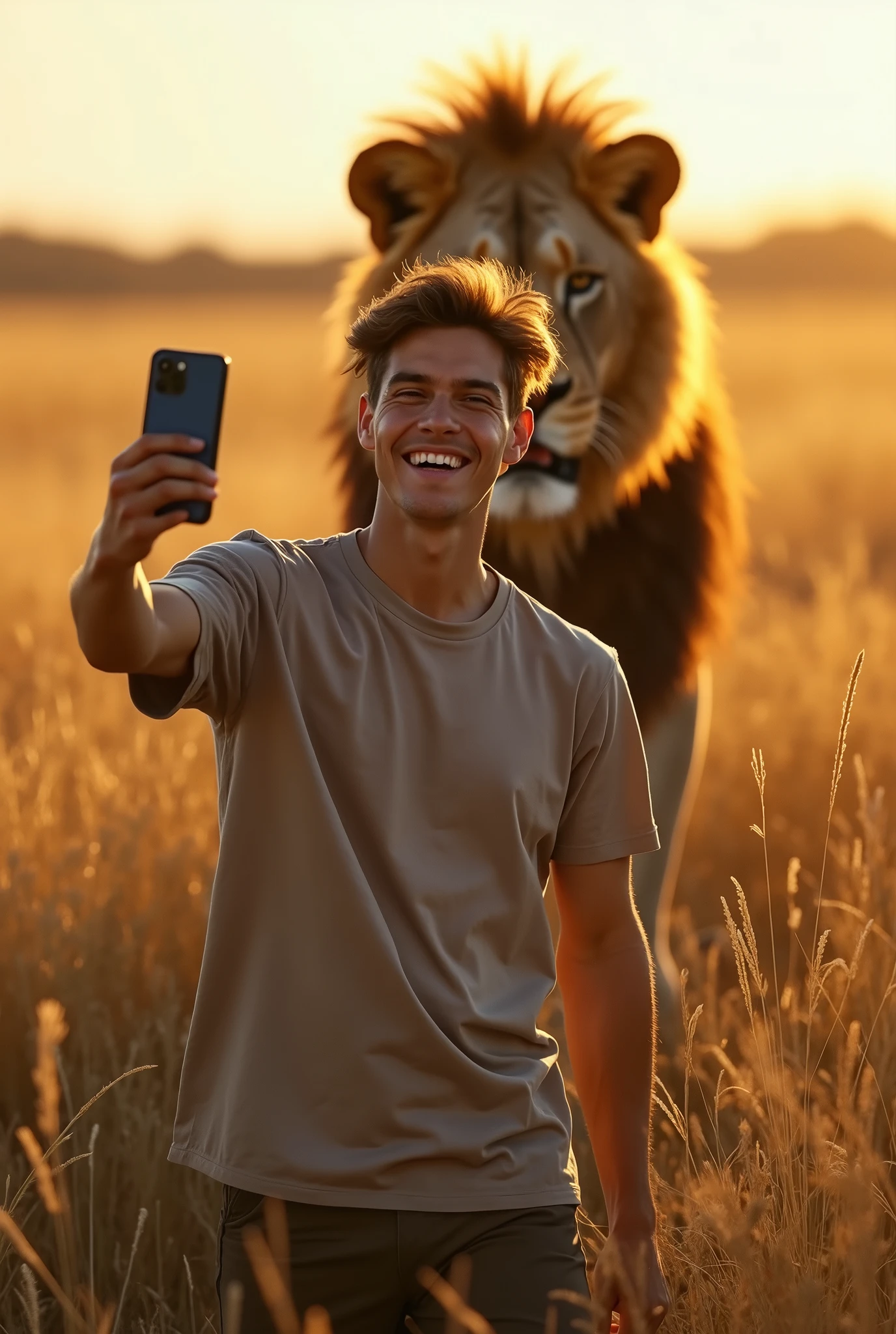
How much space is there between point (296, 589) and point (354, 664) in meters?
0.13

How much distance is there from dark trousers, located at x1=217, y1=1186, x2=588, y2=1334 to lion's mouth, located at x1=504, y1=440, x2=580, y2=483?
2.05 m

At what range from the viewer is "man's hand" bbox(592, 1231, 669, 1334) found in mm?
2223

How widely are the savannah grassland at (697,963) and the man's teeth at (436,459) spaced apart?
84cm

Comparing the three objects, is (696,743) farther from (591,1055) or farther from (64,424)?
(64,424)

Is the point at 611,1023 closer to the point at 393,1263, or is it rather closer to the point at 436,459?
the point at 393,1263

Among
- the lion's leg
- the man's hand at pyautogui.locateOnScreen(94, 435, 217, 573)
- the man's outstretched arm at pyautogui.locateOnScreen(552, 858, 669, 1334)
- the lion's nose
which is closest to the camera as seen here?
the man's hand at pyautogui.locateOnScreen(94, 435, 217, 573)

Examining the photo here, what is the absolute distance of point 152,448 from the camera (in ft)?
5.78

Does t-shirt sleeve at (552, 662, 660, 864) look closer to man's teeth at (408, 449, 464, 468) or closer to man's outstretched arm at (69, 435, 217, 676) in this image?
man's teeth at (408, 449, 464, 468)

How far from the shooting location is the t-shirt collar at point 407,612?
232 centimetres

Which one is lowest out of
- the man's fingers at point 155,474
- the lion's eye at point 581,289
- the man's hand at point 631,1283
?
the man's hand at point 631,1283

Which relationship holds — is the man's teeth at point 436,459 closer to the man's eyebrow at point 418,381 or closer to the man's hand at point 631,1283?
the man's eyebrow at point 418,381

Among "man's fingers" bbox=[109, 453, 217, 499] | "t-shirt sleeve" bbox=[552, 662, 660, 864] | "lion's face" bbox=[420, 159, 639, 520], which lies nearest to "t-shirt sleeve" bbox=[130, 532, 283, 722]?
"man's fingers" bbox=[109, 453, 217, 499]

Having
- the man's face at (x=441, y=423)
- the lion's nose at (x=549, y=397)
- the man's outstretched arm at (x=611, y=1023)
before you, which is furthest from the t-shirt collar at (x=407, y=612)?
the lion's nose at (x=549, y=397)

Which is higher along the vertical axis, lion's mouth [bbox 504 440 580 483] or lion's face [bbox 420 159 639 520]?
lion's face [bbox 420 159 639 520]
